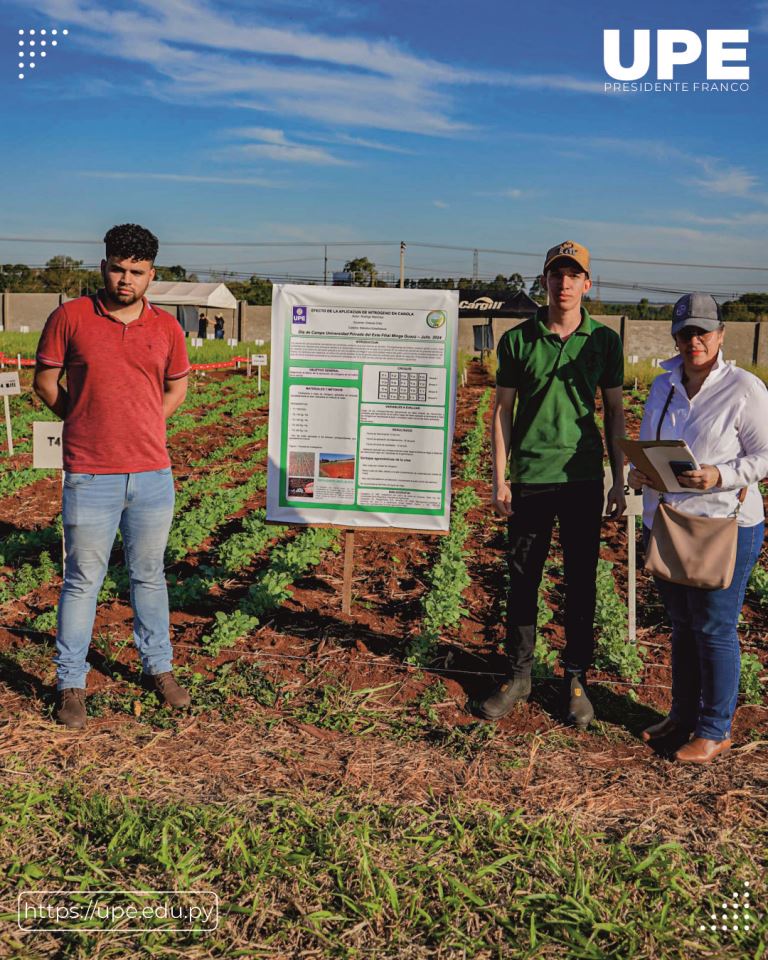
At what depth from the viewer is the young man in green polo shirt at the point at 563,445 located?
4.07 m

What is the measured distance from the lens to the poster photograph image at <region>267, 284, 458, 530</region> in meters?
5.08

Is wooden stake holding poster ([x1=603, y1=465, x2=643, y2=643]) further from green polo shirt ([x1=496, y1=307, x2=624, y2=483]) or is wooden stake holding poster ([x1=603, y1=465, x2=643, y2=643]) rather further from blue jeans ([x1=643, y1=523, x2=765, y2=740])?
blue jeans ([x1=643, y1=523, x2=765, y2=740])

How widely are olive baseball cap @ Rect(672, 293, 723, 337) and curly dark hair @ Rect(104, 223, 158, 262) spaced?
2332 mm

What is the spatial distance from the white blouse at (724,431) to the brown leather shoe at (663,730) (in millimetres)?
1050

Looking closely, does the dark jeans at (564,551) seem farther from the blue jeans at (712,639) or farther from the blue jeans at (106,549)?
the blue jeans at (106,549)

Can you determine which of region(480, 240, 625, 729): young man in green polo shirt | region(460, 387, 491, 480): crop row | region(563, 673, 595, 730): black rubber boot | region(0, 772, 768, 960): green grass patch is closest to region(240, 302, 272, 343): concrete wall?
region(460, 387, 491, 480): crop row

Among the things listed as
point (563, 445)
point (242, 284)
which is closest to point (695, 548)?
point (563, 445)

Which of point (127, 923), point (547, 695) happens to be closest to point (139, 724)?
point (127, 923)

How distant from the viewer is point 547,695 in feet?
15.1

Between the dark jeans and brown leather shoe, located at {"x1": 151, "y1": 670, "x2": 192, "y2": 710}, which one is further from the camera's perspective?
brown leather shoe, located at {"x1": 151, "y1": 670, "x2": 192, "y2": 710}

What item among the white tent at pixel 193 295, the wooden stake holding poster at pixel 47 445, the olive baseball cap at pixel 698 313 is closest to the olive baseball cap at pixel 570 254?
the olive baseball cap at pixel 698 313

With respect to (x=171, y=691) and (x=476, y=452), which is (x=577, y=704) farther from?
(x=476, y=452)

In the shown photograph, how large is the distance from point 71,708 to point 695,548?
2929 millimetres

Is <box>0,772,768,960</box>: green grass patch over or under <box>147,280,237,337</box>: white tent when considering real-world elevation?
under
